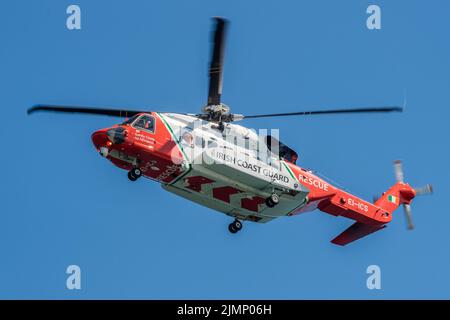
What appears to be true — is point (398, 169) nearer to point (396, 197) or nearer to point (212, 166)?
point (396, 197)

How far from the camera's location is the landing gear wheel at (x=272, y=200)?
2820 centimetres

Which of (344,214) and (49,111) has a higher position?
(49,111)

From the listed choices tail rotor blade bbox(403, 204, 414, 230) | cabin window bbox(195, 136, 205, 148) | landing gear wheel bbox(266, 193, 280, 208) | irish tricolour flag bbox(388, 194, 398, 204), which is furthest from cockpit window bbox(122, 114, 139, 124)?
tail rotor blade bbox(403, 204, 414, 230)

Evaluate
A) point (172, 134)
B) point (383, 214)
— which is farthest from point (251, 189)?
point (383, 214)

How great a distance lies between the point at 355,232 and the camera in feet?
104

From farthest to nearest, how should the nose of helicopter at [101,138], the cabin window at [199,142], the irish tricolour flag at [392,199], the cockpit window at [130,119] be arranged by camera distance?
the irish tricolour flag at [392,199] → the cabin window at [199,142] → the cockpit window at [130,119] → the nose of helicopter at [101,138]

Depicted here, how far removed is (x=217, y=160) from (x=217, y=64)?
12.1 ft

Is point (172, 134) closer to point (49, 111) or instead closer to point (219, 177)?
point (219, 177)

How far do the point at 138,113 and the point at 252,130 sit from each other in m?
3.87

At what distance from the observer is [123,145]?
2602 cm

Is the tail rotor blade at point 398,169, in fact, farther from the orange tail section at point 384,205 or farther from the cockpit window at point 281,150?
the cockpit window at point 281,150

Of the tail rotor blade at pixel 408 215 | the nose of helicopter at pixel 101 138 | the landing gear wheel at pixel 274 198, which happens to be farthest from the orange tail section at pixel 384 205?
the nose of helicopter at pixel 101 138

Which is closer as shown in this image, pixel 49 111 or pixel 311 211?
pixel 49 111

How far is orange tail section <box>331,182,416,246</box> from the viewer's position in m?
31.5
